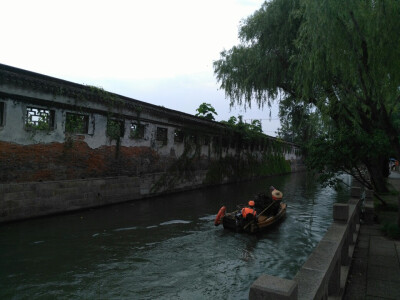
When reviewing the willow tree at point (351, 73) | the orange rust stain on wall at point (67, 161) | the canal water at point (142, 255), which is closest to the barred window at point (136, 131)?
the orange rust stain on wall at point (67, 161)

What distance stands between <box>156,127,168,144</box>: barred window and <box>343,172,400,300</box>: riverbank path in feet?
39.8

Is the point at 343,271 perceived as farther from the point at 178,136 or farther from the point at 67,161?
the point at 178,136

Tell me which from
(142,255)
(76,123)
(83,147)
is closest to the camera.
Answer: (142,255)

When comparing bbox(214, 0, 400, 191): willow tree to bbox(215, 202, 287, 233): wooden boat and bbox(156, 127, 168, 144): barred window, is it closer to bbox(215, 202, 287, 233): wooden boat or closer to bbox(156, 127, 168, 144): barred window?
bbox(215, 202, 287, 233): wooden boat

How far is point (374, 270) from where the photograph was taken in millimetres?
5230

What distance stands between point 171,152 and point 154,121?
8.09 ft

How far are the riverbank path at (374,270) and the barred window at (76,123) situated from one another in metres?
10.8

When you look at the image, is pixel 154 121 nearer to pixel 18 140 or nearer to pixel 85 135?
pixel 85 135

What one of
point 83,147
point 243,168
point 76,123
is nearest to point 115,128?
point 83,147

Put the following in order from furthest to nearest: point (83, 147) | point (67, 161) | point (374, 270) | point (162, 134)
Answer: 1. point (162, 134)
2. point (83, 147)
3. point (67, 161)
4. point (374, 270)

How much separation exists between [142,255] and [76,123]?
718cm

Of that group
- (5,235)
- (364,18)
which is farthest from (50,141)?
(364,18)

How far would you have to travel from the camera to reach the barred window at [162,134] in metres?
17.4

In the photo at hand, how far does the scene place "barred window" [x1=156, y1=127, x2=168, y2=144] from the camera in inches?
684
